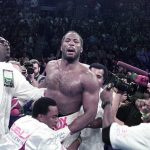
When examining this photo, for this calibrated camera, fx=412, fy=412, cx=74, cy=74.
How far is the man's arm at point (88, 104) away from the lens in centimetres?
409

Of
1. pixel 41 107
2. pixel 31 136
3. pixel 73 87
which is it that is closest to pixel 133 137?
pixel 31 136

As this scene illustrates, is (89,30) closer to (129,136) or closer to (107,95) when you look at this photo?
(107,95)

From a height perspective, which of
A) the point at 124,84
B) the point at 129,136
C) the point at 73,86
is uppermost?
the point at 124,84

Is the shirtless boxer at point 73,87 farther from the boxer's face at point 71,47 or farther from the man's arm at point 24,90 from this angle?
the man's arm at point 24,90

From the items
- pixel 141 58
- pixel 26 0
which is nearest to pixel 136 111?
pixel 141 58

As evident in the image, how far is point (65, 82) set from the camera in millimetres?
4258

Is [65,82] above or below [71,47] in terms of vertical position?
below

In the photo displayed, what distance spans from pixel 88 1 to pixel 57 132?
13961 mm

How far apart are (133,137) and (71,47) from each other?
1742 mm

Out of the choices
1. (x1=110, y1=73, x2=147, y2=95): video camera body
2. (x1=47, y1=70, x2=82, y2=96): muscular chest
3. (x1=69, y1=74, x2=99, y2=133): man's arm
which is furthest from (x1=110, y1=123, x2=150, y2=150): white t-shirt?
(x1=47, y1=70, x2=82, y2=96): muscular chest

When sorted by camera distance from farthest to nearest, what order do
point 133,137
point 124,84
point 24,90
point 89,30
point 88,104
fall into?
point 89,30, point 24,90, point 88,104, point 124,84, point 133,137

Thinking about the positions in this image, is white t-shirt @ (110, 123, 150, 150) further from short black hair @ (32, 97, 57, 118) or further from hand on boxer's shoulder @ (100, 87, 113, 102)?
short black hair @ (32, 97, 57, 118)

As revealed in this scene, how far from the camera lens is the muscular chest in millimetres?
4180

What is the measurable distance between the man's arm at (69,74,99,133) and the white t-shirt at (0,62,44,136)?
48cm
